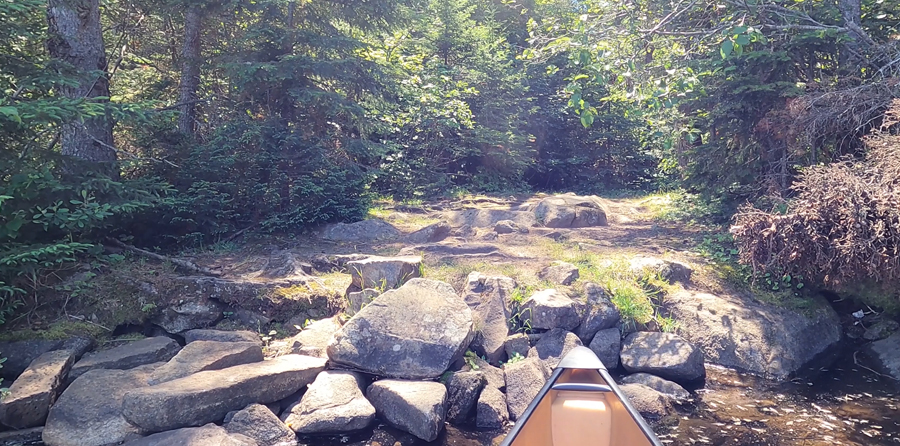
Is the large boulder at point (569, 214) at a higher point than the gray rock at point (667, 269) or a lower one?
higher

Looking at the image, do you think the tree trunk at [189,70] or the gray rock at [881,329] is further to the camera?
the tree trunk at [189,70]

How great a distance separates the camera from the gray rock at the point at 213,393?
473 centimetres

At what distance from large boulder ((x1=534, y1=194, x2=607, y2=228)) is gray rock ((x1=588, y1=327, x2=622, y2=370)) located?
447 cm

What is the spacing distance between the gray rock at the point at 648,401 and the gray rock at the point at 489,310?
1535 millimetres

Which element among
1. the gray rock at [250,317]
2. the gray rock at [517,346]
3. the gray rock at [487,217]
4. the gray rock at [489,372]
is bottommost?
the gray rock at [489,372]

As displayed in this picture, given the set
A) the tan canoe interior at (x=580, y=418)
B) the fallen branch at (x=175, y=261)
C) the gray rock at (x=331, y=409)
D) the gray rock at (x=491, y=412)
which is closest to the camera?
the tan canoe interior at (x=580, y=418)

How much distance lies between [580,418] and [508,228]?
6.08m

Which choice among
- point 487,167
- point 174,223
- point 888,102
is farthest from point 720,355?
point 487,167

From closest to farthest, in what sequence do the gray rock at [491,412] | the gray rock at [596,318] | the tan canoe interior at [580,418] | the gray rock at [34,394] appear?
the tan canoe interior at [580,418] < the gray rock at [34,394] < the gray rock at [491,412] < the gray rock at [596,318]

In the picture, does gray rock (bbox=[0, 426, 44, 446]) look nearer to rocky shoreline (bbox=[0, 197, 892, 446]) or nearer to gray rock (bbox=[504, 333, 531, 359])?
rocky shoreline (bbox=[0, 197, 892, 446])

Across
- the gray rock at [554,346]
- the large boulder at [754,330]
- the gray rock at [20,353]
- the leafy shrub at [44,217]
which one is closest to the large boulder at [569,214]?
the large boulder at [754,330]

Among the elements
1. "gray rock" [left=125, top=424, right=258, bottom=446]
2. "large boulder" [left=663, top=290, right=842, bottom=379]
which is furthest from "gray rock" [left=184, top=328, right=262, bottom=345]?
"large boulder" [left=663, top=290, right=842, bottom=379]

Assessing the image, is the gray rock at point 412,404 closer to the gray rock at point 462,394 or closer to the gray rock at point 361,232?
the gray rock at point 462,394

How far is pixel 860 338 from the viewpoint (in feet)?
24.3
